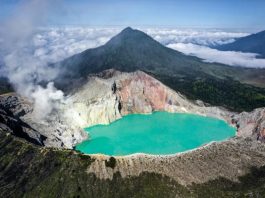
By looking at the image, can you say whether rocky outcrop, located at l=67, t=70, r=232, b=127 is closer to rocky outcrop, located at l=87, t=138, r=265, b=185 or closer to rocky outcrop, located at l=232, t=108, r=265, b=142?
rocky outcrop, located at l=232, t=108, r=265, b=142

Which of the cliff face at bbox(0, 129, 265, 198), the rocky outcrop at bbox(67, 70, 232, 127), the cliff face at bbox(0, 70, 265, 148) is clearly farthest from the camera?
the rocky outcrop at bbox(67, 70, 232, 127)

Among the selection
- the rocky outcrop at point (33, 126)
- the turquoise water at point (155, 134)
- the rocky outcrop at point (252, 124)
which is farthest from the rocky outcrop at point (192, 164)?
the rocky outcrop at point (33, 126)

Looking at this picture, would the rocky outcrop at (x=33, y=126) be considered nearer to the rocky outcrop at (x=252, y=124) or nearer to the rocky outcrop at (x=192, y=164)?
the rocky outcrop at (x=192, y=164)

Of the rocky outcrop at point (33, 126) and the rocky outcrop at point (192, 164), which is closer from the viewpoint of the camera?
the rocky outcrop at point (192, 164)

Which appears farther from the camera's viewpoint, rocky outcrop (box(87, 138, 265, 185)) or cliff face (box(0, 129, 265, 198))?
rocky outcrop (box(87, 138, 265, 185))

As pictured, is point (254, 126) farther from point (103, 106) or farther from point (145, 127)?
point (103, 106)

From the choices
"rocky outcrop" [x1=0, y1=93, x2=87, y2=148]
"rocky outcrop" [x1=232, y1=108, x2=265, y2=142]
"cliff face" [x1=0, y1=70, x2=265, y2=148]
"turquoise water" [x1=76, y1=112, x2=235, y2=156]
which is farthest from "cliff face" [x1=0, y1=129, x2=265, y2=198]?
"turquoise water" [x1=76, y1=112, x2=235, y2=156]

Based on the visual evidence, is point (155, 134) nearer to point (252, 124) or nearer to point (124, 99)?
point (124, 99)

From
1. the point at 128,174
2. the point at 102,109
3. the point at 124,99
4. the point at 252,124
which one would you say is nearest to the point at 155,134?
the point at 102,109

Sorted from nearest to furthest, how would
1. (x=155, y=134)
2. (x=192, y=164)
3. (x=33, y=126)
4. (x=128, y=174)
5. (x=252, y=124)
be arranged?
(x=128, y=174) < (x=192, y=164) < (x=33, y=126) < (x=252, y=124) < (x=155, y=134)
